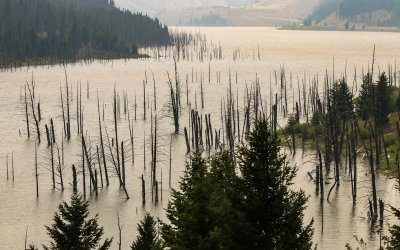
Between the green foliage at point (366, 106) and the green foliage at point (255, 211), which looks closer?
the green foliage at point (255, 211)

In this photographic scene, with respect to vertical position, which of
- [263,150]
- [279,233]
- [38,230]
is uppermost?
[263,150]

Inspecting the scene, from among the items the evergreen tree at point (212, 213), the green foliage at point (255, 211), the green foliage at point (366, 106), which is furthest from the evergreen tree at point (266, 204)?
the green foliage at point (366, 106)

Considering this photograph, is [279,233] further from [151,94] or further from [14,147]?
[151,94]

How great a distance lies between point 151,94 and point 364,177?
7619 centimetres

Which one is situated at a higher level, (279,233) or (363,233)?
(279,233)

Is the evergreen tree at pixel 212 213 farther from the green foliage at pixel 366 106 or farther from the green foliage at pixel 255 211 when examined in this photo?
the green foliage at pixel 366 106

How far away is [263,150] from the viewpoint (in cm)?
2592

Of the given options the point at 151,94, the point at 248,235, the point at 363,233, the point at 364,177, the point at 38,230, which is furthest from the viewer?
the point at 151,94

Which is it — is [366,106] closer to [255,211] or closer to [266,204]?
[266,204]

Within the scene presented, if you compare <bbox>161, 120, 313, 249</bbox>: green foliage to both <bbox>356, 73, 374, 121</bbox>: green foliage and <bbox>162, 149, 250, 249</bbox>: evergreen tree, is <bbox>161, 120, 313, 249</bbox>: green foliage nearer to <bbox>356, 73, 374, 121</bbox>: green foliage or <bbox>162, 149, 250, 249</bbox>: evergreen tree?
<bbox>162, 149, 250, 249</bbox>: evergreen tree

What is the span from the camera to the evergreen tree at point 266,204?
2488cm

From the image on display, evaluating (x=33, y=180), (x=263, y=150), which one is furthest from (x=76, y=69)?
(x=263, y=150)

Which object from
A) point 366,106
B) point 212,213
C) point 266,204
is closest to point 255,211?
point 266,204

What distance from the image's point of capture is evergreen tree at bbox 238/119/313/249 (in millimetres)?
24875
